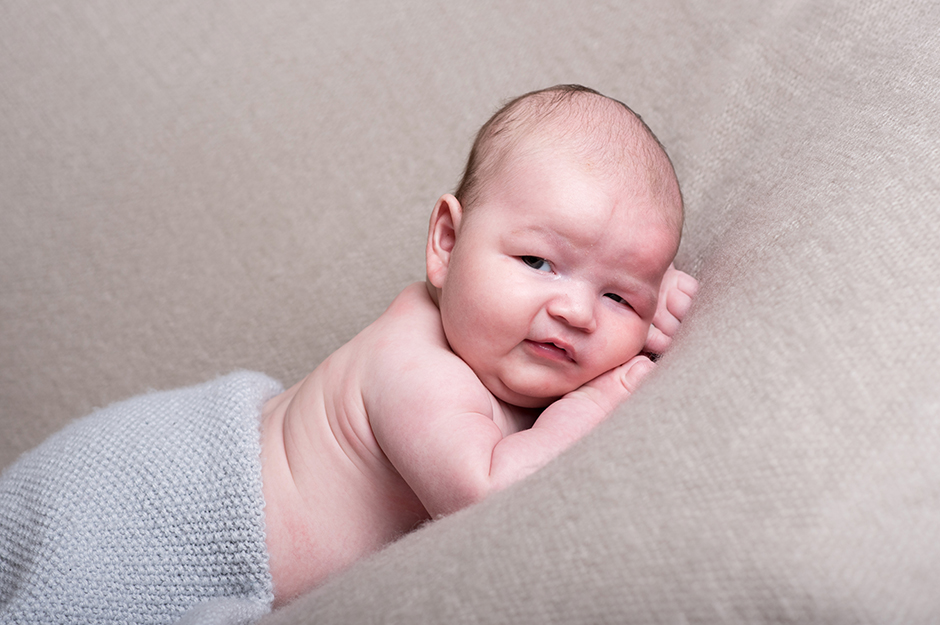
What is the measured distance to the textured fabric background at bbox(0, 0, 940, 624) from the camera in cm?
53

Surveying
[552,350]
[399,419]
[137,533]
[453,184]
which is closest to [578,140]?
[552,350]

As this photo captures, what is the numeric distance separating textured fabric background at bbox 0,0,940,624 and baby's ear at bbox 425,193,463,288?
33 centimetres

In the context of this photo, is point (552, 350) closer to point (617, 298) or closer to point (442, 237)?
point (617, 298)

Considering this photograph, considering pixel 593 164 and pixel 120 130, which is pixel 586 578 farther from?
pixel 120 130

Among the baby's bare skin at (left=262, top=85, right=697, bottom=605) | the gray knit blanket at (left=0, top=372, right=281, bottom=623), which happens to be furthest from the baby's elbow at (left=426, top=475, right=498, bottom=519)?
the gray knit blanket at (left=0, top=372, right=281, bottom=623)

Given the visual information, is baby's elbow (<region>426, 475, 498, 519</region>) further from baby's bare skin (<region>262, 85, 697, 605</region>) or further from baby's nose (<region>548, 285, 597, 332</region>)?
baby's nose (<region>548, 285, 597, 332</region>)

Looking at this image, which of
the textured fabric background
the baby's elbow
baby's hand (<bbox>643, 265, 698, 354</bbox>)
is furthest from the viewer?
baby's hand (<bbox>643, 265, 698, 354</bbox>)

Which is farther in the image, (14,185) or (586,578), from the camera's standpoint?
(14,185)

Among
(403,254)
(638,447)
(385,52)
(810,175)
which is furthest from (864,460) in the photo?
(385,52)

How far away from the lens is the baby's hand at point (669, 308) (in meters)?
0.99

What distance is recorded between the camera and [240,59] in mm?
1651

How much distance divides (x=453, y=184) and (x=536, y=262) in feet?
2.14

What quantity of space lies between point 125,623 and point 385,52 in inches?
47.3

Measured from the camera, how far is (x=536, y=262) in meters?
0.91
